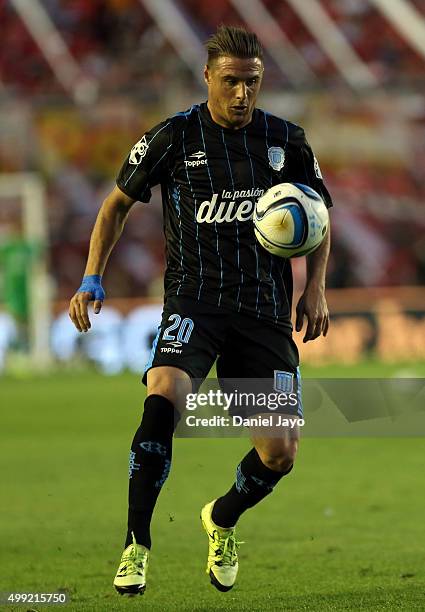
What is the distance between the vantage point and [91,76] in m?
26.2

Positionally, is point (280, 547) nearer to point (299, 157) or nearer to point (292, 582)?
point (292, 582)

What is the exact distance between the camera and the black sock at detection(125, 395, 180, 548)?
521 centimetres

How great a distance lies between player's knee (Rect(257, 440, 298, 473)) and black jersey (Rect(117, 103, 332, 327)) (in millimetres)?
548

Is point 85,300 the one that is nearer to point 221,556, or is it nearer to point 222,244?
point 222,244

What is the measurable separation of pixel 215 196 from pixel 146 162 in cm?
34

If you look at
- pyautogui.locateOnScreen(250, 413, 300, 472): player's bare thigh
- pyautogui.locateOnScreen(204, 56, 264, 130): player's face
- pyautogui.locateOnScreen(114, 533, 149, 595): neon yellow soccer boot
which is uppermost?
pyautogui.locateOnScreen(204, 56, 264, 130): player's face

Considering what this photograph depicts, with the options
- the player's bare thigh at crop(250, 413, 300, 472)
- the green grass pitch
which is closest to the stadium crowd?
the green grass pitch

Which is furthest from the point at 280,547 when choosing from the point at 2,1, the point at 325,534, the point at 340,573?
the point at 2,1

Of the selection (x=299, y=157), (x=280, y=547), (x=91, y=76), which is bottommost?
A: (x=280, y=547)

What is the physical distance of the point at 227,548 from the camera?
18.8 feet

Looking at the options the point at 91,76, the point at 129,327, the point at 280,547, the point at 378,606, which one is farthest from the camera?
the point at 91,76

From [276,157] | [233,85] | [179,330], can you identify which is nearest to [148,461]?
[179,330]

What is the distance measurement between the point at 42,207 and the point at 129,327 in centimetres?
357

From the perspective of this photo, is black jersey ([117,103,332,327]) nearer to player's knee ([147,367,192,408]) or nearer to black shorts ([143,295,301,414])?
black shorts ([143,295,301,414])
